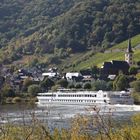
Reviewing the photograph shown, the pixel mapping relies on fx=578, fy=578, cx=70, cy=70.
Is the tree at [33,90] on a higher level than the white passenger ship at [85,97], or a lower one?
lower

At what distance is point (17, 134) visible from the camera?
23.0 m

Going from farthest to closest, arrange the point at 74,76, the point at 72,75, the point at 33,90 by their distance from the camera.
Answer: the point at 72,75
the point at 74,76
the point at 33,90

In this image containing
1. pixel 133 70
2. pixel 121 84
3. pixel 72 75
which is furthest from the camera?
pixel 72 75

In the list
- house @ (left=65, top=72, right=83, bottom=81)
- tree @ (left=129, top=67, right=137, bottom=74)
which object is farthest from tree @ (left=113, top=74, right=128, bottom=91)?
house @ (left=65, top=72, right=83, bottom=81)

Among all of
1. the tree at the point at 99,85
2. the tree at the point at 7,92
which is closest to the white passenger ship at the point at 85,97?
the tree at the point at 99,85

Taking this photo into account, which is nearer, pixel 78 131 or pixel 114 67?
pixel 78 131

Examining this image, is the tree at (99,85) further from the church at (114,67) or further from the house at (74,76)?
the church at (114,67)

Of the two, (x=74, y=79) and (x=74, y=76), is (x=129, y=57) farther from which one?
(x=74, y=79)

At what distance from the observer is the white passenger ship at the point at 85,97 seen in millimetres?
97375

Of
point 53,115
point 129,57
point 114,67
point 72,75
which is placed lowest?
point 72,75

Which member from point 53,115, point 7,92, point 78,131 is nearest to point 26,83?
point 7,92

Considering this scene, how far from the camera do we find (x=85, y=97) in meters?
103

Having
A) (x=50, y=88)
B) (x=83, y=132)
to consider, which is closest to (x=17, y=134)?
(x=83, y=132)

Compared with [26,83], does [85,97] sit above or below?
above
